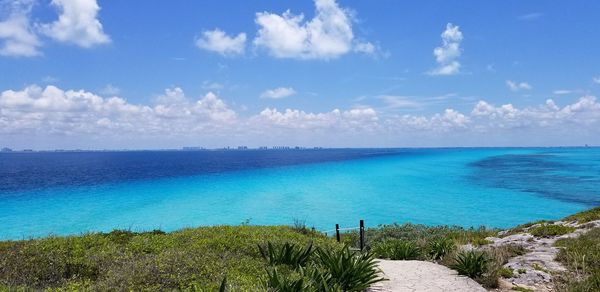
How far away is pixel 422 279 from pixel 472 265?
1.61 m

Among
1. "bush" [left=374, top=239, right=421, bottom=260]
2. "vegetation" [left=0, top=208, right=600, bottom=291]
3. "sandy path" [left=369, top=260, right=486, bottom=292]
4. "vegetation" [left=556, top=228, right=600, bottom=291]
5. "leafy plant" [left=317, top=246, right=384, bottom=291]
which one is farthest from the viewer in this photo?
"bush" [left=374, top=239, right=421, bottom=260]

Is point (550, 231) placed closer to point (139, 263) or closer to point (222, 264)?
point (222, 264)

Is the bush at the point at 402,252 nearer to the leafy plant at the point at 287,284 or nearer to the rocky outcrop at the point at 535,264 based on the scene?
the rocky outcrop at the point at 535,264

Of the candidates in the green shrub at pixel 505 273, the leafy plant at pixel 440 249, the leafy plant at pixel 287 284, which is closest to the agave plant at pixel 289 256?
the leafy plant at pixel 287 284

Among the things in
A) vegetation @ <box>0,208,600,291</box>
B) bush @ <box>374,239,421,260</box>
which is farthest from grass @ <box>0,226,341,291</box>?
bush @ <box>374,239,421,260</box>

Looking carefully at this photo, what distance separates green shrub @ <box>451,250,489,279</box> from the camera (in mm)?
11266

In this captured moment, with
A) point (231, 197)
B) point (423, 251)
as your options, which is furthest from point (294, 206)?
point (423, 251)

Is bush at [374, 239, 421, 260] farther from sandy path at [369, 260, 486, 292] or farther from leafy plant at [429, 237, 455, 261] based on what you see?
sandy path at [369, 260, 486, 292]

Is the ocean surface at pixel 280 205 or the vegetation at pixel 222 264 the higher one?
the vegetation at pixel 222 264

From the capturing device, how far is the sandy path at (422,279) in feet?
33.6

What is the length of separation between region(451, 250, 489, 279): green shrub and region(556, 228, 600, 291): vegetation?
196 centimetres

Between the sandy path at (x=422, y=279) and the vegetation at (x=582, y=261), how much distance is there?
7.03 feet

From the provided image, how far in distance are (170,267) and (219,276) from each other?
135cm

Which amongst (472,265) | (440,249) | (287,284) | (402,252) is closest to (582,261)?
(472,265)
